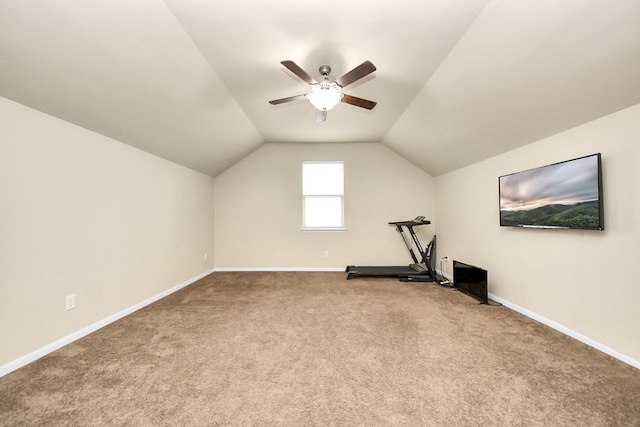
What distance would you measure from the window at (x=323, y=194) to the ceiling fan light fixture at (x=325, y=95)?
2.94m

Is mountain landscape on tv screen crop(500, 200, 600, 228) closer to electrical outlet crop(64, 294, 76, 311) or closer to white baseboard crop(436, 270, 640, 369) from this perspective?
white baseboard crop(436, 270, 640, 369)

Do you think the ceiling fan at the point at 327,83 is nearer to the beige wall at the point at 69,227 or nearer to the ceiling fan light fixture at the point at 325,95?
the ceiling fan light fixture at the point at 325,95

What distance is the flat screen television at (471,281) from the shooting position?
126 inches

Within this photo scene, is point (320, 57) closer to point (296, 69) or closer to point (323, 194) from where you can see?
point (296, 69)

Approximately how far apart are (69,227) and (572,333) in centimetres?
471

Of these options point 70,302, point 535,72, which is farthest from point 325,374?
point 535,72

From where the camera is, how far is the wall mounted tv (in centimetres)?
208

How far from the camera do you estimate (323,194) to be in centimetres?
524

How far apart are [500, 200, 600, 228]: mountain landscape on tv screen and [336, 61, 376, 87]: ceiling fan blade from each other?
7.09 feet

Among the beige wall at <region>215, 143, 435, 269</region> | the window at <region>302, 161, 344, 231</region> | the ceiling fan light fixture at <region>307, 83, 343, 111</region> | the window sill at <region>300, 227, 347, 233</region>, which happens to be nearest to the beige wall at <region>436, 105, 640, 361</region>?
the beige wall at <region>215, 143, 435, 269</region>

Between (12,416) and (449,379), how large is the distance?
2.66 m

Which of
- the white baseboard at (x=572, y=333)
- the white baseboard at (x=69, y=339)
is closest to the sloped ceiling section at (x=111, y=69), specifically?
the white baseboard at (x=69, y=339)

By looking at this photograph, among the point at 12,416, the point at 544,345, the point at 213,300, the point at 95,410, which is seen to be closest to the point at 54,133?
the point at 12,416

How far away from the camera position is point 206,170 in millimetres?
4691
